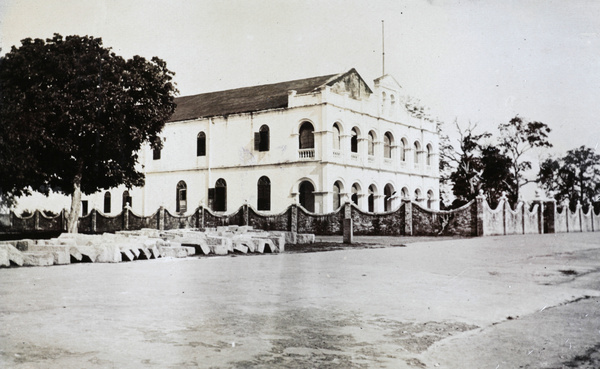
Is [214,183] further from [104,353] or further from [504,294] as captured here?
[104,353]

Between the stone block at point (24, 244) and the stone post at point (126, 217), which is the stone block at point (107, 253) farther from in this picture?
the stone post at point (126, 217)

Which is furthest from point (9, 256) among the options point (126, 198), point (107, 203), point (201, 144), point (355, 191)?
point (355, 191)

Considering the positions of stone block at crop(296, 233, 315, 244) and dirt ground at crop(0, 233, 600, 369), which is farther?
stone block at crop(296, 233, 315, 244)

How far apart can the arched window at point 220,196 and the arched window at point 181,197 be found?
159 cm

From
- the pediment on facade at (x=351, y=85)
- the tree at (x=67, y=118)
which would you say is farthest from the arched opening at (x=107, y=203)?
the tree at (x=67, y=118)

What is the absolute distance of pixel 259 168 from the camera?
28.8m

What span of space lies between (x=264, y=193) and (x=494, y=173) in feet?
37.0

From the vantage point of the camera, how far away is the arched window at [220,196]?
94.9 ft

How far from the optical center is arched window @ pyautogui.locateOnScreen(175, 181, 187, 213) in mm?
28781

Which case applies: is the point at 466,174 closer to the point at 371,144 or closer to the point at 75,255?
the point at 371,144

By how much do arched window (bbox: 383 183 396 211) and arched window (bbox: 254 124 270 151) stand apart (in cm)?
759

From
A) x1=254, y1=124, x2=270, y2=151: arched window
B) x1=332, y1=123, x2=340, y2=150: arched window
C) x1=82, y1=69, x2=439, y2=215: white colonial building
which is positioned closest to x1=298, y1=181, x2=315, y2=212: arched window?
x1=82, y1=69, x2=439, y2=215: white colonial building

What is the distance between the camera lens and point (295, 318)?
189 inches

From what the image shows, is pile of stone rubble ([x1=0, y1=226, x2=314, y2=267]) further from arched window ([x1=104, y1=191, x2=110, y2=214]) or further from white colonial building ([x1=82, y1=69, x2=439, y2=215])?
arched window ([x1=104, y1=191, x2=110, y2=214])
